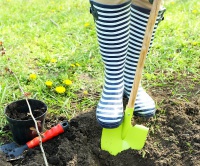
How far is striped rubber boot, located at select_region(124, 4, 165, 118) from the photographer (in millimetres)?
1870

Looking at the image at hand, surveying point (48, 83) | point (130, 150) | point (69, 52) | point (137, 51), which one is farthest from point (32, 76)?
point (130, 150)

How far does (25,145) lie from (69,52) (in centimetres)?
107

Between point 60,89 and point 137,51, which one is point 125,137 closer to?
point 137,51

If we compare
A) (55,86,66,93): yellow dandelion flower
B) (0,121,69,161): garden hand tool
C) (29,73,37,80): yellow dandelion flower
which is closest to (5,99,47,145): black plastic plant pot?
(0,121,69,161): garden hand tool

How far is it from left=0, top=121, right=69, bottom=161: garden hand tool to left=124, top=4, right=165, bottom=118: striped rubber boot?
0.43m

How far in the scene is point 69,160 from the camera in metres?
1.74

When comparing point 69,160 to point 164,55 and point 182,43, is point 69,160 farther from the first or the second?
point 182,43

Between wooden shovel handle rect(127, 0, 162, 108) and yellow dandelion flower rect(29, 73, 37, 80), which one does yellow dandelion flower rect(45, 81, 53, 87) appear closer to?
yellow dandelion flower rect(29, 73, 37, 80)

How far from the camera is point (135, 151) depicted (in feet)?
6.07

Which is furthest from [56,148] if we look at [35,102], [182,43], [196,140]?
[182,43]

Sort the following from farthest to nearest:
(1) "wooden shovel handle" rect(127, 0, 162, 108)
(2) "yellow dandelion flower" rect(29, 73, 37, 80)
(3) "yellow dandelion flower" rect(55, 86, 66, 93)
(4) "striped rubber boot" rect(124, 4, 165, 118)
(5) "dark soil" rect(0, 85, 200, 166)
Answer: (2) "yellow dandelion flower" rect(29, 73, 37, 80), (3) "yellow dandelion flower" rect(55, 86, 66, 93), (4) "striped rubber boot" rect(124, 4, 165, 118), (5) "dark soil" rect(0, 85, 200, 166), (1) "wooden shovel handle" rect(127, 0, 162, 108)

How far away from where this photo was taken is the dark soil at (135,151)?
1.76 metres

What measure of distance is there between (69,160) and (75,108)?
46cm

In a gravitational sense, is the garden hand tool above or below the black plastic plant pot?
below
